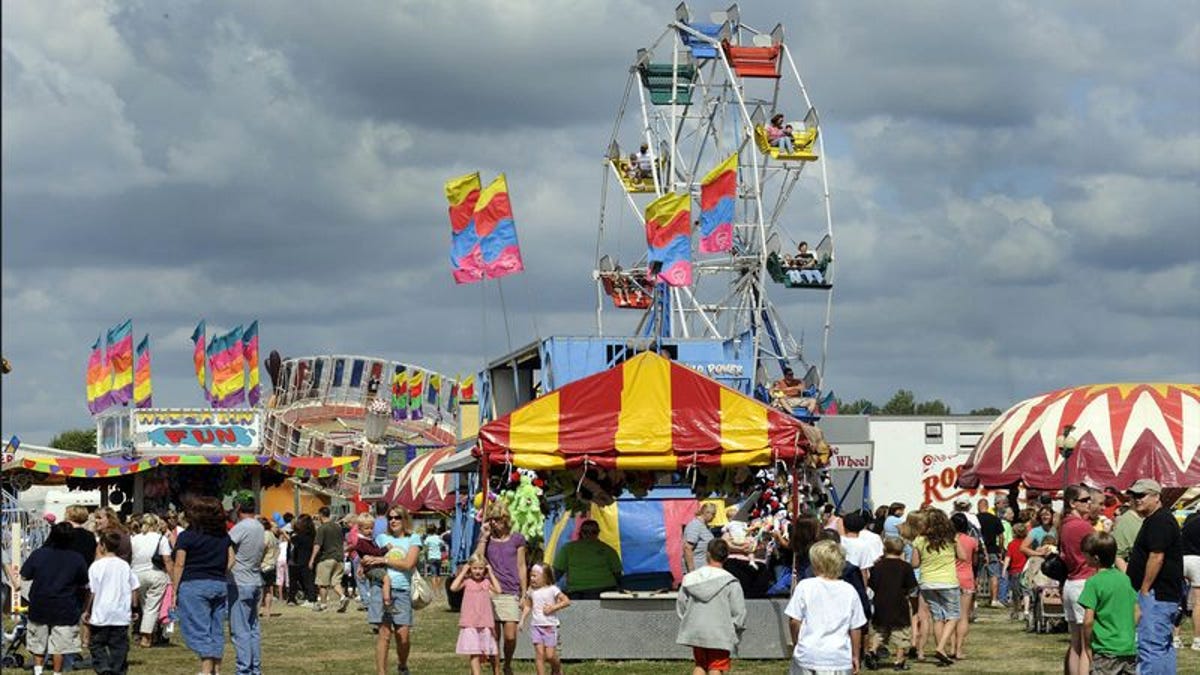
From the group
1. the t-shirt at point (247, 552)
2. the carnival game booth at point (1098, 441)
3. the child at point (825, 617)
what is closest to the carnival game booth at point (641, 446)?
the t-shirt at point (247, 552)

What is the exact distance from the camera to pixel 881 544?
18547mm

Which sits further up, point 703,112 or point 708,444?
point 703,112

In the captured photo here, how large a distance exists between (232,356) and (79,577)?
53.4m

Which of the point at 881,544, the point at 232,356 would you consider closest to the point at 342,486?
the point at 232,356

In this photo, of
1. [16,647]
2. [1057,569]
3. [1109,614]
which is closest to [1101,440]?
[1057,569]

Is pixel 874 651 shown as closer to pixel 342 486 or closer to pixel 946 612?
pixel 946 612

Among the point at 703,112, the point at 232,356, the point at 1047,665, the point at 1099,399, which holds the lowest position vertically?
the point at 1047,665

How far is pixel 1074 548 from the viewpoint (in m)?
14.8

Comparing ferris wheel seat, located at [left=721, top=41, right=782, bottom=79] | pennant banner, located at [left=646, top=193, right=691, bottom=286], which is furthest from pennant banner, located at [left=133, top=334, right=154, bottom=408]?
pennant banner, located at [left=646, top=193, right=691, bottom=286]

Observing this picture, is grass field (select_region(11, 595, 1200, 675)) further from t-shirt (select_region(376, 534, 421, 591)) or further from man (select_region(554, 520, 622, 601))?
t-shirt (select_region(376, 534, 421, 591))

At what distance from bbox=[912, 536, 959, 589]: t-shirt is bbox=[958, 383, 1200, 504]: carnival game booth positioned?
398 inches

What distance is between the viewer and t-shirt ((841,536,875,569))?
17.5 meters

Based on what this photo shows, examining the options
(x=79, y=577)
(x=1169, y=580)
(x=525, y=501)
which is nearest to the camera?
(x=1169, y=580)

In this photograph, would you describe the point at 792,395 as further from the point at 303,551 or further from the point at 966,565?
the point at 966,565
